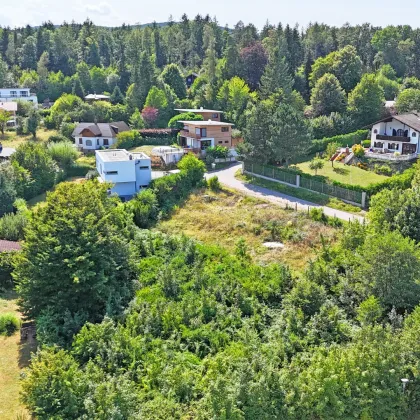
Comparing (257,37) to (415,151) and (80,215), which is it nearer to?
(415,151)

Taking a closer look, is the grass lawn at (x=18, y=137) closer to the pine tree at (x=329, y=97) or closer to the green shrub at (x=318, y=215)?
the pine tree at (x=329, y=97)

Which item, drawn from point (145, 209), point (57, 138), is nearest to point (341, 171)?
point (145, 209)

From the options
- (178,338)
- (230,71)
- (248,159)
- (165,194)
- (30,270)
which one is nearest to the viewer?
(178,338)

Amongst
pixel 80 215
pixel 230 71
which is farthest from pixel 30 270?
pixel 230 71

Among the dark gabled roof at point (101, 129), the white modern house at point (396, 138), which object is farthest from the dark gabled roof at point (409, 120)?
the dark gabled roof at point (101, 129)

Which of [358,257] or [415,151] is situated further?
[415,151]

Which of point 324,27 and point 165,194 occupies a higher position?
point 324,27

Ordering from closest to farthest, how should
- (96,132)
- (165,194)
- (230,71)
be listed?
(165,194) < (96,132) < (230,71)
